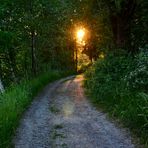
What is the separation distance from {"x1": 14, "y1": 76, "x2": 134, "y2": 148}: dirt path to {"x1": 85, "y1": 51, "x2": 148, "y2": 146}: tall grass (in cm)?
52

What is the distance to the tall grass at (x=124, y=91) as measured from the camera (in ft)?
44.3

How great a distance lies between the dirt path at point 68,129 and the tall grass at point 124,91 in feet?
1.70

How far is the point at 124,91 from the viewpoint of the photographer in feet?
57.0

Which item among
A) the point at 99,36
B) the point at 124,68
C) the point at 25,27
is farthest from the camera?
the point at 99,36

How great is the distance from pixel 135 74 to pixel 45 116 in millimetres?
4194

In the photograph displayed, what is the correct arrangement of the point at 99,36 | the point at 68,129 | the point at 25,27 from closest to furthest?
1. the point at 68,129
2. the point at 25,27
3. the point at 99,36

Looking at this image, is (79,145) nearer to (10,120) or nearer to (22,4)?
(10,120)

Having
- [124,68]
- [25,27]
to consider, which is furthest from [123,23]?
[25,27]

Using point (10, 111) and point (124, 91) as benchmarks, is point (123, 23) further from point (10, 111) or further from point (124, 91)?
point (10, 111)

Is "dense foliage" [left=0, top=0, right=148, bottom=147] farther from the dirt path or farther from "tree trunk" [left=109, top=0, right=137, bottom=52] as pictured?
the dirt path

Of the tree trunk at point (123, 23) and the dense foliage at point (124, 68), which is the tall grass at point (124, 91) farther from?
the tree trunk at point (123, 23)

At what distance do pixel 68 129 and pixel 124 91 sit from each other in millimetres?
4229

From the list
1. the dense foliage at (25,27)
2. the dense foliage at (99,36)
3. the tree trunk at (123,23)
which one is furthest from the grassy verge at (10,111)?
the tree trunk at (123,23)

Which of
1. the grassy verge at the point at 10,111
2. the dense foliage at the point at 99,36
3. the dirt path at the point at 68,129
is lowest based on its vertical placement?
the dirt path at the point at 68,129
